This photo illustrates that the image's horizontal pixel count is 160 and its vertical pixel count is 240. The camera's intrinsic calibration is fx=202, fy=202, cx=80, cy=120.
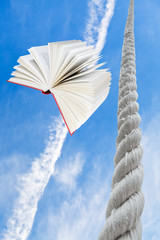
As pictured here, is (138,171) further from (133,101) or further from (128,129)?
A: (133,101)

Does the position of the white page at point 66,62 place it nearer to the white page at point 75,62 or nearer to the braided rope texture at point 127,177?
the white page at point 75,62

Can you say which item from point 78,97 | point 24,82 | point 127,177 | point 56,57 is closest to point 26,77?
point 24,82

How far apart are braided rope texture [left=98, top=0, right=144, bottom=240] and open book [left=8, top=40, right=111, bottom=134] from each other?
19 centimetres

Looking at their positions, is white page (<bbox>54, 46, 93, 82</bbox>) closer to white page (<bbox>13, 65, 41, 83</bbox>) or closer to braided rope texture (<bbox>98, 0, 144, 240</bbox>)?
white page (<bbox>13, 65, 41, 83</bbox>)

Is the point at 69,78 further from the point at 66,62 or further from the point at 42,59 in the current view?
the point at 42,59

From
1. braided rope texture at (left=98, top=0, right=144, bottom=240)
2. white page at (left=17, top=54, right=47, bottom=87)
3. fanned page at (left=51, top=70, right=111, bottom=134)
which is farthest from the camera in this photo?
white page at (left=17, top=54, right=47, bottom=87)

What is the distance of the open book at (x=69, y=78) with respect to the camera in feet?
2.55

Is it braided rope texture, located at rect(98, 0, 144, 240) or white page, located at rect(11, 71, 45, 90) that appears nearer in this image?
braided rope texture, located at rect(98, 0, 144, 240)

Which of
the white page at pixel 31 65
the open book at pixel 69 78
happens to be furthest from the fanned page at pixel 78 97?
the white page at pixel 31 65

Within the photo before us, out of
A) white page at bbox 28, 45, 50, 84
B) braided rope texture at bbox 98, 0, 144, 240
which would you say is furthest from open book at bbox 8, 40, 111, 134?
braided rope texture at bbox 98, 0, 144, 240

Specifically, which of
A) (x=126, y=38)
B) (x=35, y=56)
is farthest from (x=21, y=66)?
(x=126, y=38)

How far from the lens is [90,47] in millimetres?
1031

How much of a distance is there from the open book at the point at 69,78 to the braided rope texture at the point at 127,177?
19cm

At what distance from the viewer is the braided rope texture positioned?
345mm
